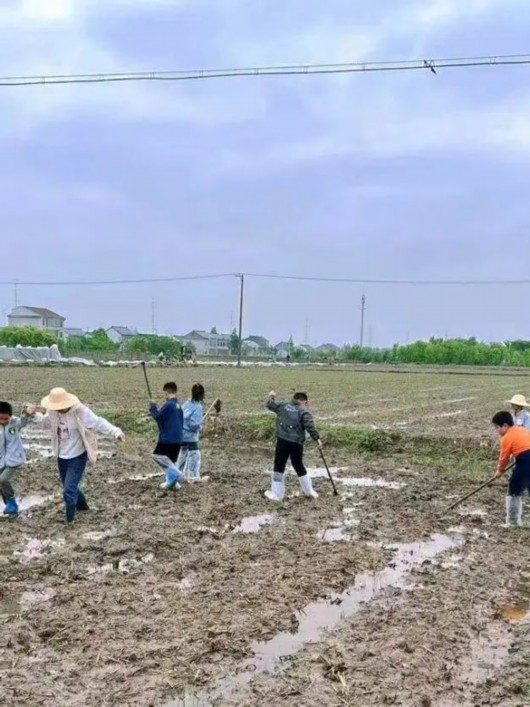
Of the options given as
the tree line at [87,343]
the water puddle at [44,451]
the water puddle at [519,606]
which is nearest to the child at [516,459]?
the water puddle at [519,606]

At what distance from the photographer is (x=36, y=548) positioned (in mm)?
7570

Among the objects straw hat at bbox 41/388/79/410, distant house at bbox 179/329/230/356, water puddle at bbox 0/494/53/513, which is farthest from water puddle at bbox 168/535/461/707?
distant house at bbox 179/329/230/356

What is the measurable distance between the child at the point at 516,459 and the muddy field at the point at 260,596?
0.33m

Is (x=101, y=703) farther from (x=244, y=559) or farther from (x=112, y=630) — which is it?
(x=244, y=559)

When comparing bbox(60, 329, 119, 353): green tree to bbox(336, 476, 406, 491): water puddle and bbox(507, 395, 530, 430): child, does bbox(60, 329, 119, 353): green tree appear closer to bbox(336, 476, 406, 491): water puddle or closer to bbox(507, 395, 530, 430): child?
bbox(336, 476, 406, 491): water puddle

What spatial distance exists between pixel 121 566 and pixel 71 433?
2.24 metres

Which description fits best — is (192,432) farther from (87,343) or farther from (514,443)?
(87,343)

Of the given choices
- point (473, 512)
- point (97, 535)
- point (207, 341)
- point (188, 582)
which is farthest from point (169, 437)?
point (207, 341)

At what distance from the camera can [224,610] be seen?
5906 mm

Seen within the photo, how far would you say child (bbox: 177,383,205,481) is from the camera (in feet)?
36.2

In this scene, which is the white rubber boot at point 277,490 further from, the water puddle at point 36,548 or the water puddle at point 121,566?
the water puddle at point 36,548

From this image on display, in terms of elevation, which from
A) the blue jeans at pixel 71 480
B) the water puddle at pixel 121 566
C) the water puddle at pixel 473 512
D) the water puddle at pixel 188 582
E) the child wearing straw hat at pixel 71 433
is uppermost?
the child wearing straw hat at pixel 71 433

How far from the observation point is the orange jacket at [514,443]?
354 inches

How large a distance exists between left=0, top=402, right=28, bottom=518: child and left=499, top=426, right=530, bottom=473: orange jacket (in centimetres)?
585
